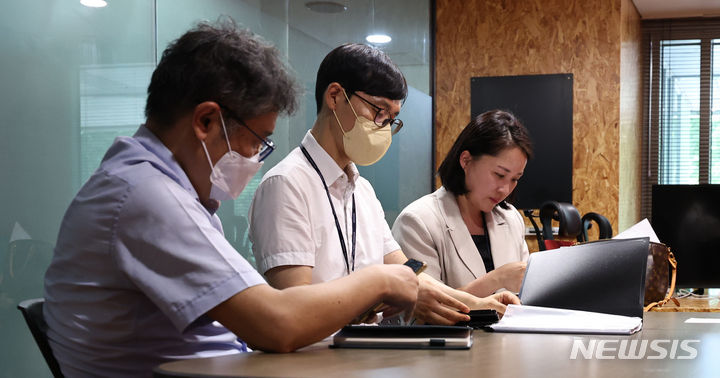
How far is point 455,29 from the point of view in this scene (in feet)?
18.2

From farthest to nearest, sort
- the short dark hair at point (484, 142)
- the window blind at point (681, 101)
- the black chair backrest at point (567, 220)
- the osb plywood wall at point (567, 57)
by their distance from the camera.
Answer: the window blind at point (681, 101) < the osb plywood wall at point (567, 57) < the black chair backrest at point (567, 220) < the short dark hair at point (484, 142)

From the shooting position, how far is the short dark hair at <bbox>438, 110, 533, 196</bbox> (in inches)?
100.0

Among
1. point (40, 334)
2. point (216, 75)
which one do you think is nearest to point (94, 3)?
point (216, 75)

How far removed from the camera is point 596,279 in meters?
1.68

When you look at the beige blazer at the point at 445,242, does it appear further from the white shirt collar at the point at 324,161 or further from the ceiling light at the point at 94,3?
the ceiling light at the point at 94,3

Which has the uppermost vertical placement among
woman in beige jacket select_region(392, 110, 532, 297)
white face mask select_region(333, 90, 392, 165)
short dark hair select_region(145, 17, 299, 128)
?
short dark hair select_region(145, 17, 299, 128)

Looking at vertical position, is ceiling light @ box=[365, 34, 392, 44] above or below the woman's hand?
above

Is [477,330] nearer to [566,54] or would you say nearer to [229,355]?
[229,355]

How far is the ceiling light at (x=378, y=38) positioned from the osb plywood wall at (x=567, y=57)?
1.13 m

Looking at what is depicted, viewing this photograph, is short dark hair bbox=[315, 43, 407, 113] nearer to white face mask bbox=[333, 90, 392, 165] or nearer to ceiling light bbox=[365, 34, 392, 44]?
white face mask bbox=[333, 90, 392, 165]

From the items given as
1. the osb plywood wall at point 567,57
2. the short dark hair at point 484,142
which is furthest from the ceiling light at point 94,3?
the osb plywood wall at point 567,57

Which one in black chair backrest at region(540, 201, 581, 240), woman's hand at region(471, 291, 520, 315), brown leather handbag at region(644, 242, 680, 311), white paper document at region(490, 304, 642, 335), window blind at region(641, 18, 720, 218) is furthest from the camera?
window blind at region(641, 18, 720, 218)

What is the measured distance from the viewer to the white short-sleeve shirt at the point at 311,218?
5.26 ft

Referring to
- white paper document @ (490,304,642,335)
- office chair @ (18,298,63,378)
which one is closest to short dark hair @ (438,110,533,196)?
white paper document @ (490,304,642,335)
